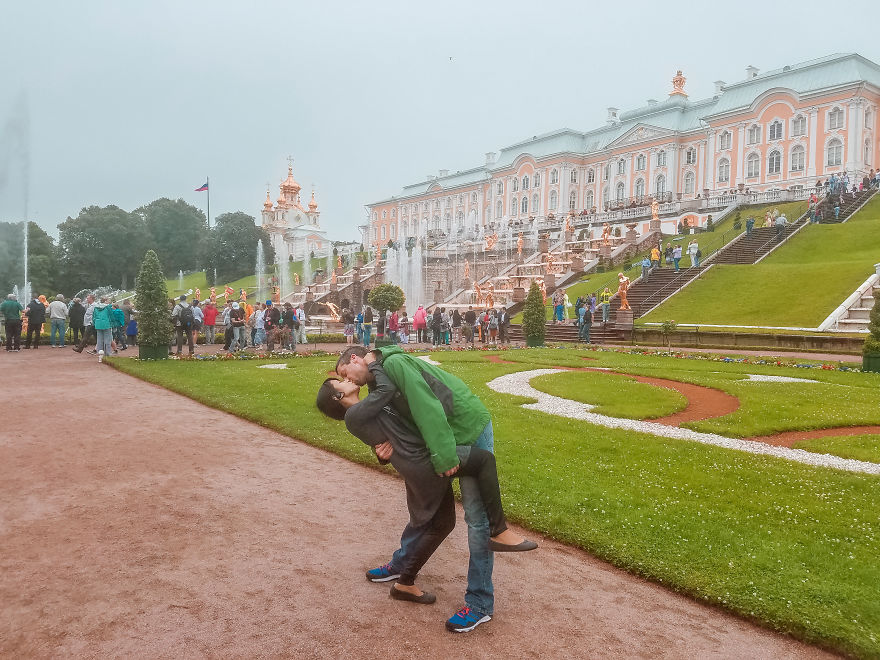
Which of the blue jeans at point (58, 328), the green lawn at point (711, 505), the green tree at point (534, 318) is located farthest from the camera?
the green tree at point (534, 318)

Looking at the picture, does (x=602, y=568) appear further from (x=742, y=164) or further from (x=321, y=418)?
(x=742, y=164)

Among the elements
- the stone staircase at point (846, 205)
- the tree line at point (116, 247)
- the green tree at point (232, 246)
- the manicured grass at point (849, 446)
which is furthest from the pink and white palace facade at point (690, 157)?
the manicured grass at point (849, 446)

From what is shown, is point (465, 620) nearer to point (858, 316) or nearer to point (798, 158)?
point (858, 316)

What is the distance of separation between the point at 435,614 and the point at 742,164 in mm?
57652

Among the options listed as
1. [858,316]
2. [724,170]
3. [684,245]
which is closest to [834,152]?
[724,170]

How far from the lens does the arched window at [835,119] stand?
47.2 meters

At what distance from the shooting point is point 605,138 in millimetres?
66875

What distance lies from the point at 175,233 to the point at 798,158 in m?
65.6

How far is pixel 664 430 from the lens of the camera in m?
8.09

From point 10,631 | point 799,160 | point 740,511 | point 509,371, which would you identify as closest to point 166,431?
point 10,631

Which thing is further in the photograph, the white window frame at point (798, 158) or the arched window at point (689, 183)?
the arched window at point (689, 183)

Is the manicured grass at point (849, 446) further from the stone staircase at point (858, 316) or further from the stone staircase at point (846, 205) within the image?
the stone staircase at point (846, 205)

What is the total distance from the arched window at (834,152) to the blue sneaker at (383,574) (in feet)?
180

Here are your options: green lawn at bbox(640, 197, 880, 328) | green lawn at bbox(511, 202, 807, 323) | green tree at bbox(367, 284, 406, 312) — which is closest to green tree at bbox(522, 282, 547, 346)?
green lawn at bbox(511, 202, 807, 323)
